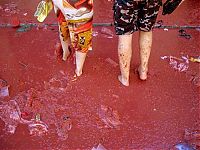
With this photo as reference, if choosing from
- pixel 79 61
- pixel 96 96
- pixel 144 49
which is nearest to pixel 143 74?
pixel 144 49

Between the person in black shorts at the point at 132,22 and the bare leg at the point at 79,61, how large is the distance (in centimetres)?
37

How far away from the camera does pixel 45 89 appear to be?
301 centimetres

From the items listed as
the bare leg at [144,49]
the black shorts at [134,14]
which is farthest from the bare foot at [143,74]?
the black shorts at [134,14]

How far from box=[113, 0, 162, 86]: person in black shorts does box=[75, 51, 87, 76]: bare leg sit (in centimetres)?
37

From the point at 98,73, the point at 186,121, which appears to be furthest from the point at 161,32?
the point at 186,121

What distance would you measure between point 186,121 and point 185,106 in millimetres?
167

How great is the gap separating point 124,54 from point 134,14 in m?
0.37

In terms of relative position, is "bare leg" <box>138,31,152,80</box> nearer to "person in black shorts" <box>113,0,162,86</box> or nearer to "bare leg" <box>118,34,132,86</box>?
"person in black shorts" <box>113,0,162,86</box>

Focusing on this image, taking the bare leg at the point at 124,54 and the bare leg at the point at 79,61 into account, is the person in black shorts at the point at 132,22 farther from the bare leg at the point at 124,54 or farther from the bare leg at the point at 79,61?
the bare leg at the point at 79,61

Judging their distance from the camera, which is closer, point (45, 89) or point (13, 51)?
point (45, 89)

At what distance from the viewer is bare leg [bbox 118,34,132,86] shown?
109 inches

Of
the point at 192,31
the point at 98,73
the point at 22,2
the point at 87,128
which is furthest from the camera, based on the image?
the point at 22,2

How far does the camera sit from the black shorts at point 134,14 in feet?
8.46

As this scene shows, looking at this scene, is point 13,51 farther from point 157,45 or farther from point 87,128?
point 157,45
